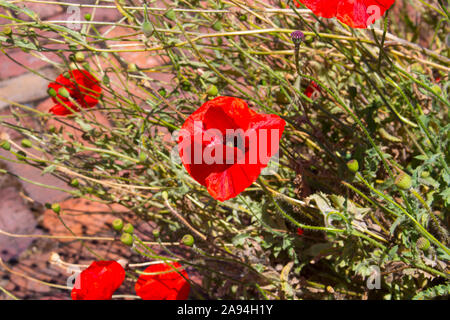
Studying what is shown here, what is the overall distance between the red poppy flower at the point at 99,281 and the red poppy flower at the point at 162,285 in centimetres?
7

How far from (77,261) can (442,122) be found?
3.59ft

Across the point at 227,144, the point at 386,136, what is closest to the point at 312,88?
the point at 386,136

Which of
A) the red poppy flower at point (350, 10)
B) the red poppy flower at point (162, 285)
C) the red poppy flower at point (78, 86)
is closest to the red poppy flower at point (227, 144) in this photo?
the red poppy flower at point (350, 10)

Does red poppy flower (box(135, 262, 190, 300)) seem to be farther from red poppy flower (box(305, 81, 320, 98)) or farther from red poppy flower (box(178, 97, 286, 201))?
red poppy flower (box(305, 81, 320, 98))

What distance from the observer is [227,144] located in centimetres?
73

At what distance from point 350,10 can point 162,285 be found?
613 mm

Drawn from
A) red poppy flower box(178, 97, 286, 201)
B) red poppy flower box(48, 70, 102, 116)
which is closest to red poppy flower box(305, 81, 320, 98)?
red poppy flower box(178, 97, 286, 201)

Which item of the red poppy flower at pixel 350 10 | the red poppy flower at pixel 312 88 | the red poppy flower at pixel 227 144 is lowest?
the red poppy flower at pixel 227 144

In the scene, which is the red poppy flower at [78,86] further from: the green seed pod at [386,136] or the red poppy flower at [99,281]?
the green seed pod at [386,136]

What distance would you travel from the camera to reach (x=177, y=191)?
35.1 inches

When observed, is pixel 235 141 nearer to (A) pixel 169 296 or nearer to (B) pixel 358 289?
(A) pixel 169 296

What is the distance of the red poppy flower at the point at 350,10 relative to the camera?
0.63m

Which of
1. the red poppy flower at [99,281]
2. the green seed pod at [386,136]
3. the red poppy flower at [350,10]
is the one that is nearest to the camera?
the red poppy flower at [350,10]
